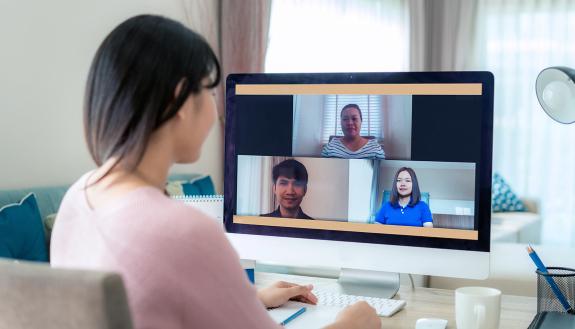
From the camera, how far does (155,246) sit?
76 cm

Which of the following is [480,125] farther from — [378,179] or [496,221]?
[496,221]

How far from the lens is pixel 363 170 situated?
1504 mm

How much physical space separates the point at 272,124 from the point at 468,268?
0.53 meters

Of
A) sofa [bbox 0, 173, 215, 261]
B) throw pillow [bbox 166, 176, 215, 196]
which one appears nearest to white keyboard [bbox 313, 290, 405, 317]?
sofa [bbox 0, 173, 215, 261]

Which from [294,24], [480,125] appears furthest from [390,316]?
[294,24]

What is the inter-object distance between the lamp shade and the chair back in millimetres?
1232

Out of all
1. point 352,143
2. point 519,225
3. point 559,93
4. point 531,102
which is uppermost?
point 531,102

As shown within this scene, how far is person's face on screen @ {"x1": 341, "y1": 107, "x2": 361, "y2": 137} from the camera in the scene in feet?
4.93

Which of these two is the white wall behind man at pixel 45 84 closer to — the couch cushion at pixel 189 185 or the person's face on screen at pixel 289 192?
the couch cushion at pixel 189 185

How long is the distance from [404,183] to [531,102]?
4.21m

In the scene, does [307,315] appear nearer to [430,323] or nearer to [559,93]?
[430,323]

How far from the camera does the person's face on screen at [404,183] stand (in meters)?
1.47

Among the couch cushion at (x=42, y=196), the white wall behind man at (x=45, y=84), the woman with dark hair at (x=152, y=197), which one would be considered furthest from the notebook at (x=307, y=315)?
the white wall behind man at (x=45, y=84)

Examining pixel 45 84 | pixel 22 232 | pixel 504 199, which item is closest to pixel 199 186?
pixel 45 84
